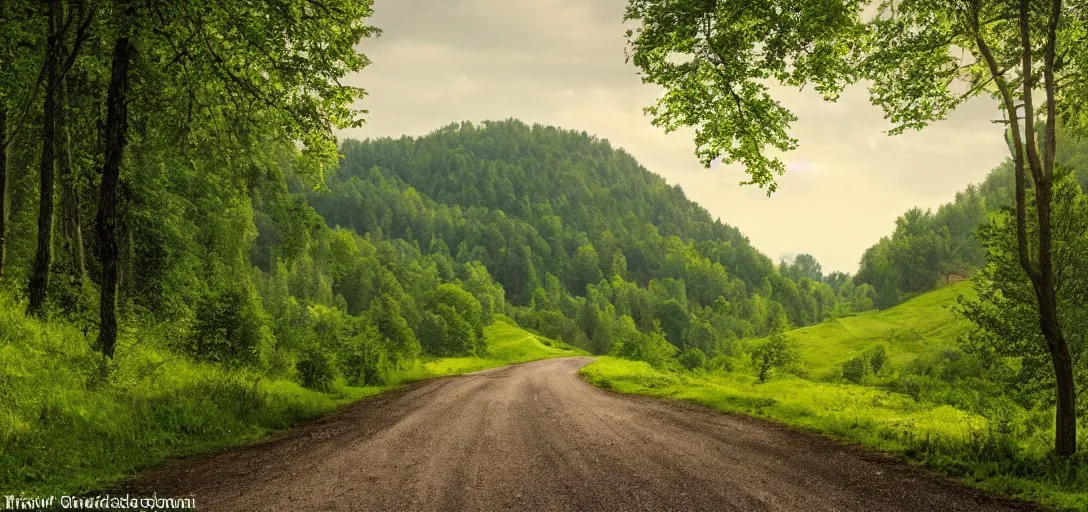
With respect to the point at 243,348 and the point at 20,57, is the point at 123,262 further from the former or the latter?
the point at 20,57

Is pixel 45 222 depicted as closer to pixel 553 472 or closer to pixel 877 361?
pixel 553 472

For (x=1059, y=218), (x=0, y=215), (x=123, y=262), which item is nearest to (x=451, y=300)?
(x=123, y=262)

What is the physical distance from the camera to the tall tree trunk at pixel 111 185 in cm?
1255

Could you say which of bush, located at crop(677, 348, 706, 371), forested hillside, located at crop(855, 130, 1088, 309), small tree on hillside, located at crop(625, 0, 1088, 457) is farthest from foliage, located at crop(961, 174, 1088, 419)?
forested hillside, located at crop(855, 130, 1088, 309)

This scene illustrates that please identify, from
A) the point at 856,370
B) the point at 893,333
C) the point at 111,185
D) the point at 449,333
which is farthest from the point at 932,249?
the point at 111,185

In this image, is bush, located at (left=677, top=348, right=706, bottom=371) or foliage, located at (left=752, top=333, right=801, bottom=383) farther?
bush, located at (left=677, top=348, right=706, bottom=371)

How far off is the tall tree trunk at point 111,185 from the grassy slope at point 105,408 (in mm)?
856

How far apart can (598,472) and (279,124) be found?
10521 mm

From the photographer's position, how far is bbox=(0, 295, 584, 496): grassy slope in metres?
8.99

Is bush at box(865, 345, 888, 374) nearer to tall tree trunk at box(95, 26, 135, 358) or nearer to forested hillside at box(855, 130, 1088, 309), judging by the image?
tall tree trunk at box(95, 26, 135, 358)

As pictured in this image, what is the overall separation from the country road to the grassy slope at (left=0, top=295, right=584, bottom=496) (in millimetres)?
992

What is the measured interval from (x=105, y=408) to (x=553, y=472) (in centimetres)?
939

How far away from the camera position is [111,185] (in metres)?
12.8

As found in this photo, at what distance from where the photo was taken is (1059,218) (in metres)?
13.4
